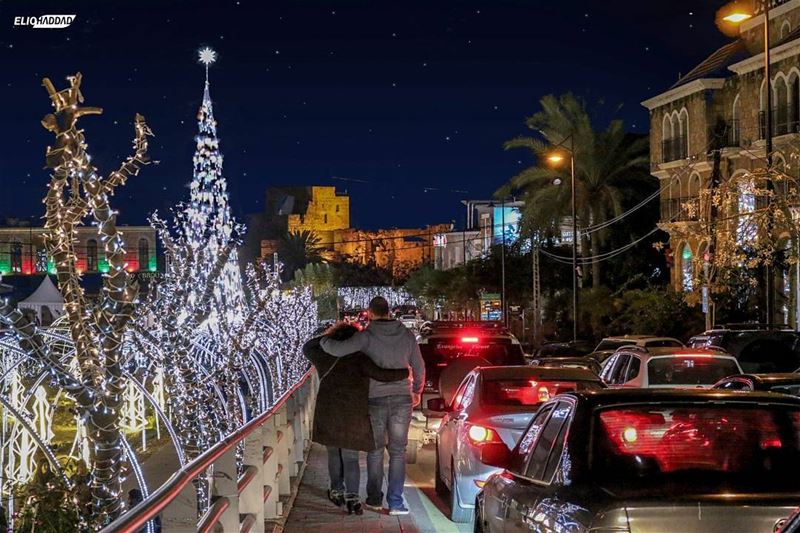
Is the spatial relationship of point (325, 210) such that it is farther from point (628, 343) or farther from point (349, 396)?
point (349, 396)

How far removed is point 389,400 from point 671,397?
5.66 metres

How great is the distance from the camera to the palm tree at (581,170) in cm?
5706

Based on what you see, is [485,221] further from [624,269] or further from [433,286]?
[624,269]

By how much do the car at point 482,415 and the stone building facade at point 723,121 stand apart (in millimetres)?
24452

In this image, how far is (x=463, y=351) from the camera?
790 inches

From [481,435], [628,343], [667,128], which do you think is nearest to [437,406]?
[481,435]

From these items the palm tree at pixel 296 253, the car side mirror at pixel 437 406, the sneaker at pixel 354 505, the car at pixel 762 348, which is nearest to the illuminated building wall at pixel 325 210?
the palm tree at pixel 296 253

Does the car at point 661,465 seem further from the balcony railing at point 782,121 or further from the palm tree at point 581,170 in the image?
the palm tree at point 581,170


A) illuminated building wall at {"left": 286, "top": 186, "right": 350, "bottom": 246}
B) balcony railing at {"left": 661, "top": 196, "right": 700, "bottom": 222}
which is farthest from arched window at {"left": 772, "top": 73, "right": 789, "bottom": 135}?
illuminated building wall at {"left": 286, "top": 186, "right": 350, "bottom": 246}

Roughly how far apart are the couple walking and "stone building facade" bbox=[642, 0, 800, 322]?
85.3 feet

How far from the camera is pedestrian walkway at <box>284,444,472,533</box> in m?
11.2

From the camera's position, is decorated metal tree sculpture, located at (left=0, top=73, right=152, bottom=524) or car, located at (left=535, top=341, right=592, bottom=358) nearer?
decorated metal tree sculpture, located at (left=0, top=73, right=152, bottom=524)

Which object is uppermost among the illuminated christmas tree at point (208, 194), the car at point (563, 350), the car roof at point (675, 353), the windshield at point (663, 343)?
the illuminated christmas tree at point (208, 194)

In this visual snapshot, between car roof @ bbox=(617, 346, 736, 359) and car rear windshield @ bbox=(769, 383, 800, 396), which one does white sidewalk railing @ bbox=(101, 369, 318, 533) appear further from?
car roof @ bbox=(617, 346, 736, 359)
